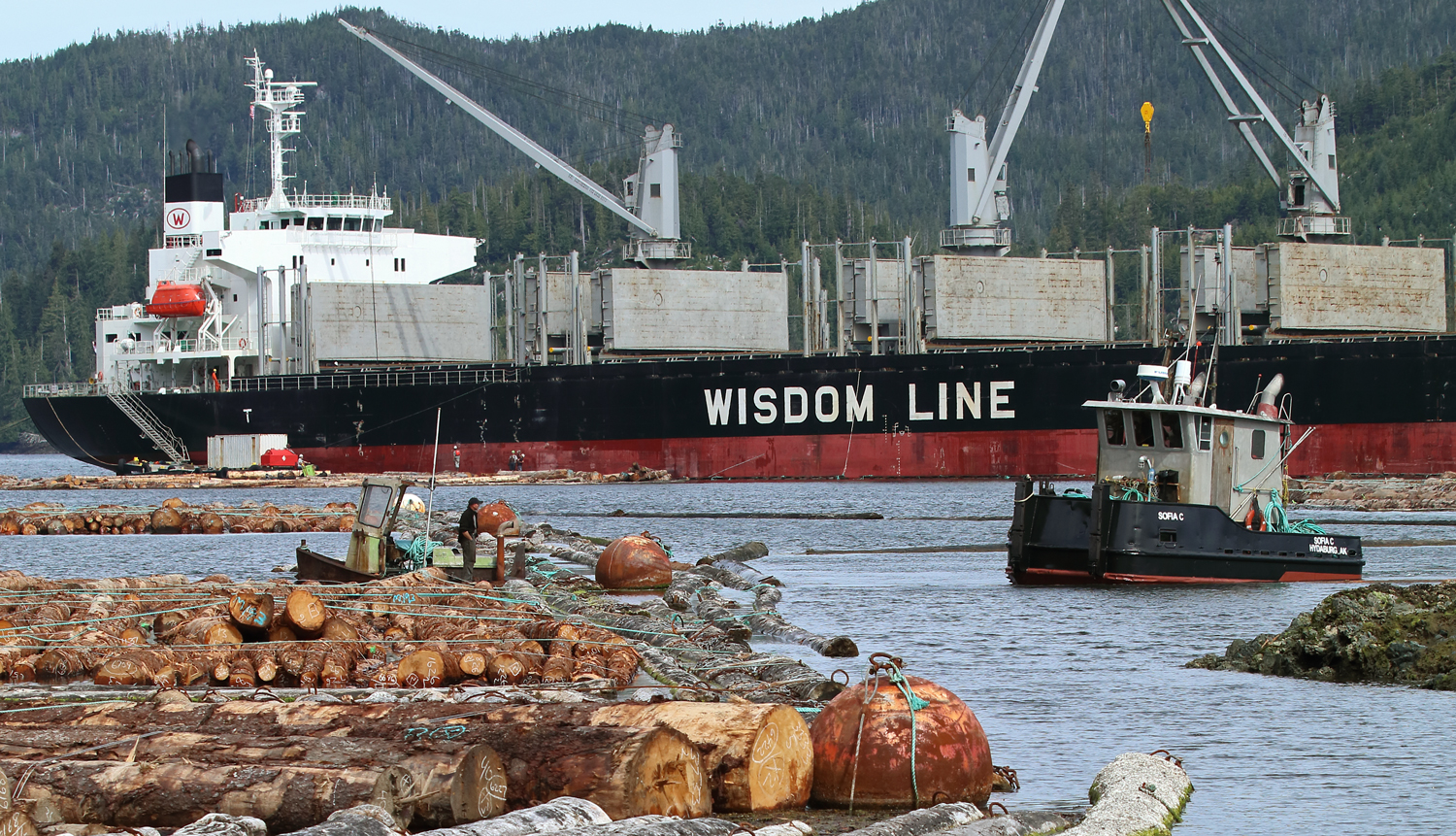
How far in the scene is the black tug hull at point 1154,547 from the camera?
Answer: 65.4 ft

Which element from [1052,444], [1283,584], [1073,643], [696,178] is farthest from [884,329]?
[696,178]

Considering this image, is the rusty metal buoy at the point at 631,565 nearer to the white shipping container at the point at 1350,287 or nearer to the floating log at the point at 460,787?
the floating log at the point at 460,787

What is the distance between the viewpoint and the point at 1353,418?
41.9 m

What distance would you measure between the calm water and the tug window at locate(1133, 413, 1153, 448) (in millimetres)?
2043

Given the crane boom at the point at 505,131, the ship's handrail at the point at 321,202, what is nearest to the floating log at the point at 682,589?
the crane boom at the point at 505,131

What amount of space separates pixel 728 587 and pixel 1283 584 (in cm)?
741

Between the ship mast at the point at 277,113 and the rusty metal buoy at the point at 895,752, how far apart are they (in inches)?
1941

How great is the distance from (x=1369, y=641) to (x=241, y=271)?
45504 mm

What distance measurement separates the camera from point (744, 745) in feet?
26.2

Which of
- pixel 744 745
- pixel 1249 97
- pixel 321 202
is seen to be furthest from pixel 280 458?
pixel 744 745

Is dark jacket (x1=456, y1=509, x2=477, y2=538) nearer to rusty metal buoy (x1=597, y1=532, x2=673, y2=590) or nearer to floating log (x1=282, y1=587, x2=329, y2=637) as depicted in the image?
rusty metal buoy (x1=597, y1=532, x2=673, y2=590)

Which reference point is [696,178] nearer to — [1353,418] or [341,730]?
[1353,418]

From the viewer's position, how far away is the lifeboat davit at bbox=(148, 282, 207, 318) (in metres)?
51.9

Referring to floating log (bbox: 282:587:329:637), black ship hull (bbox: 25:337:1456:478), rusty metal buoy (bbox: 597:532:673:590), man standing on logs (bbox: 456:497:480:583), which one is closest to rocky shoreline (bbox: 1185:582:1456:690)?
rusty metal buoy (bbox: 597:532:673:590)
